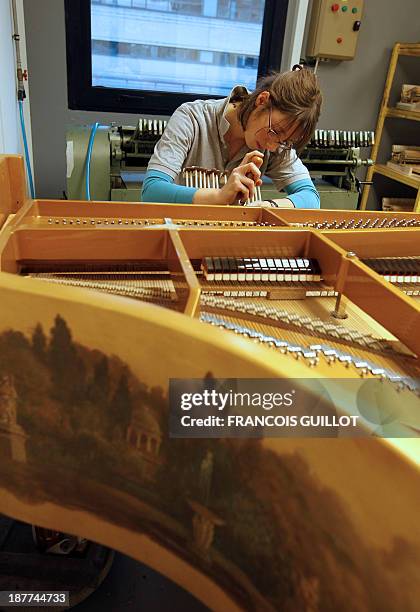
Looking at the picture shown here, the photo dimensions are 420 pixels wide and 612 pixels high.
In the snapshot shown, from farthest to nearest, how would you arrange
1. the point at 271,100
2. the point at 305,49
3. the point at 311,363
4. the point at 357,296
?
the point at 305,49
the point at 271,100
the point at 357,296
the point at 311,363

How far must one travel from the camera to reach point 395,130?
4.13 meters

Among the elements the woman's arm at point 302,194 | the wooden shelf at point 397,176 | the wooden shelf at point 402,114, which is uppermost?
the wooden shelf at point 402,114

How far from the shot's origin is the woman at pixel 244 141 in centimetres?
170

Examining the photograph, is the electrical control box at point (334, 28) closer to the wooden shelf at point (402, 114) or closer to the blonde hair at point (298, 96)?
the wooden shelf at point (402, 114)

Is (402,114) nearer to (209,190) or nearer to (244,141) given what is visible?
(244,141)

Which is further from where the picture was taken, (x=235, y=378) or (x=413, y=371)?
(x=413, y=371)

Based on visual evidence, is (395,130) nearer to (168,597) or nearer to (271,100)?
(271,100)

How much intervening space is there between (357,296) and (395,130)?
363 centimetres

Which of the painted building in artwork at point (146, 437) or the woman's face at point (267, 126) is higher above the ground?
the woman's face at point (267, 126)

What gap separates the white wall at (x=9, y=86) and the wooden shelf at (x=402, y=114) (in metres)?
2.81

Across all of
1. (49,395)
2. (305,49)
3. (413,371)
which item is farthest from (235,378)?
(305,49)

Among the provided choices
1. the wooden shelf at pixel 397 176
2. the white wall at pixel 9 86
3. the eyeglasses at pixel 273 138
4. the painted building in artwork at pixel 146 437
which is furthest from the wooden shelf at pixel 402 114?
the painted building in artwork at pixel 146 437

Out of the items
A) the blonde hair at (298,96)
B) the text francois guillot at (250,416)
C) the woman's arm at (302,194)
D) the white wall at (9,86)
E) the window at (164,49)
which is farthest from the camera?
the window at (164,49)

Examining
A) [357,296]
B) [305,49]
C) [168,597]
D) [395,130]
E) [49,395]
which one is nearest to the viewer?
[49,395]
